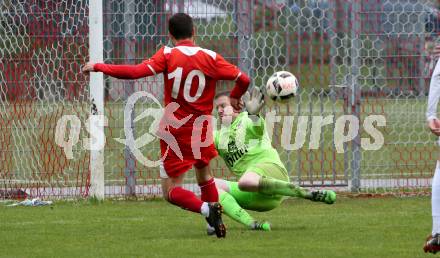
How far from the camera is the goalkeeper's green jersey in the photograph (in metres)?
9.75

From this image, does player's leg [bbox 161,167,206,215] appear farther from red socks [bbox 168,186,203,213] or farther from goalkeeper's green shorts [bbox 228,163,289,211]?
goalkeeper's green shorts [bbox 228,163,289,211]

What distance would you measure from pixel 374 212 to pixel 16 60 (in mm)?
4203

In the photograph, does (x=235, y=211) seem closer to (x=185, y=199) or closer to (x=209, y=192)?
(x=209, y=192)

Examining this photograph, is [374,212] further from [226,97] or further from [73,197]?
[73,197]

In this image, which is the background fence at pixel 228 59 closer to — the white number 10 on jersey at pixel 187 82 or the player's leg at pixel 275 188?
the player's leg at pixel 275 188

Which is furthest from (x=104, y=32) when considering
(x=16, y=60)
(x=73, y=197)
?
(x=73, y=197)

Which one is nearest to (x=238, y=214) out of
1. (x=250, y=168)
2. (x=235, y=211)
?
(x=235, y=211)

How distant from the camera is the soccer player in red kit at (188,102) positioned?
866cm

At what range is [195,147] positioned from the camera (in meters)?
8.79

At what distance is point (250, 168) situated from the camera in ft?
31.6

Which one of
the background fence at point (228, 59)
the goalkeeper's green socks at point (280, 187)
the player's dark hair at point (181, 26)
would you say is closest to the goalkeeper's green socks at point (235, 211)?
the goalkeeper's green socks at point (280, 187)

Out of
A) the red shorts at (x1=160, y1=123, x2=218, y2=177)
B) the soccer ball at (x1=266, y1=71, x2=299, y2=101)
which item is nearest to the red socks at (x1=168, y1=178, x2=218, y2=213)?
the red shorts at (x1=160, y1=123, x2=218, y2=177)

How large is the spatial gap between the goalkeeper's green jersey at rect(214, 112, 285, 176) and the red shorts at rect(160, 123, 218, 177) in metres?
0.91

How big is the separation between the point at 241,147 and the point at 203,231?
37.5 inches
